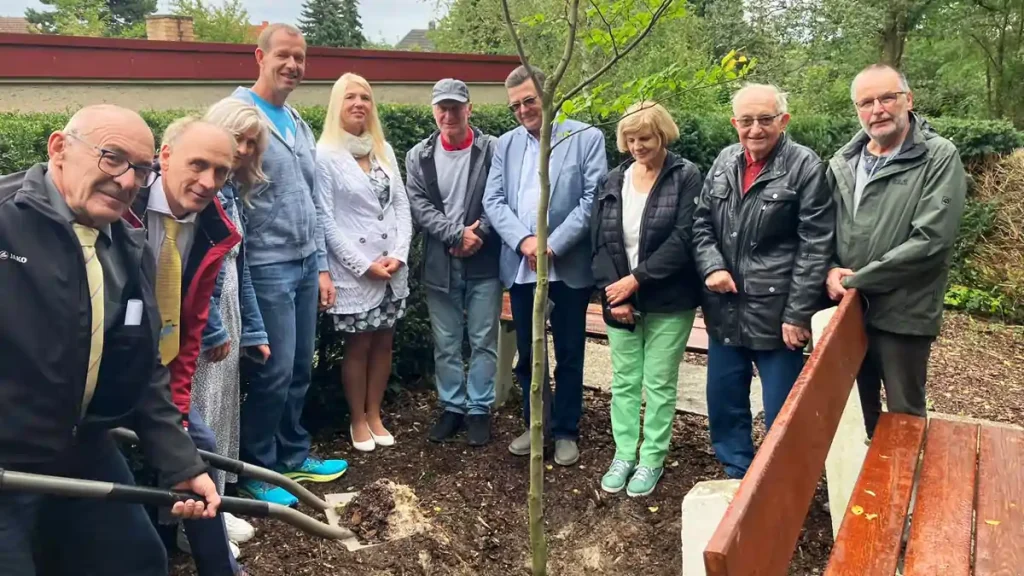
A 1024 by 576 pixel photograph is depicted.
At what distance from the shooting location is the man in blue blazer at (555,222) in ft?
14.3

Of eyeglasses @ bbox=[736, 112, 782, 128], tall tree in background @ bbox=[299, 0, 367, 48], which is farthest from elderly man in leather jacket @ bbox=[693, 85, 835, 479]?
tall tree in background @ bbox=[299, 0, 367, 48]

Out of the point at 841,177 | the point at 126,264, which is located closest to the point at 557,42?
the point at 841,177

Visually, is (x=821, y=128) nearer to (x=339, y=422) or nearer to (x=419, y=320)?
(x=419, y=320)

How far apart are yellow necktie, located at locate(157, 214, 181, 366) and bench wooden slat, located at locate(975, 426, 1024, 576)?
105 inches

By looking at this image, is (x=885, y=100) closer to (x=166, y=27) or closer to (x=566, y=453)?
(x=566, y=453)

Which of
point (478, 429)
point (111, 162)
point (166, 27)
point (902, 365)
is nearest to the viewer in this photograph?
point (111, 162)

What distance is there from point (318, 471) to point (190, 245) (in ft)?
6.04

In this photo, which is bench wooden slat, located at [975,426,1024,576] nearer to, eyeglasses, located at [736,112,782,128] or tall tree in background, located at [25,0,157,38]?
eyeglasses, located at [736,112,782,128]

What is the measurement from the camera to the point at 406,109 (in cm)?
562

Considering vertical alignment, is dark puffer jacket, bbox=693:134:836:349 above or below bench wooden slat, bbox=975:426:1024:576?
above

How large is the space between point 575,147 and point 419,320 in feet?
5.50

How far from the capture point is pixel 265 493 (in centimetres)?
399

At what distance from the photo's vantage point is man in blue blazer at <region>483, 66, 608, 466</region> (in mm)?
4359

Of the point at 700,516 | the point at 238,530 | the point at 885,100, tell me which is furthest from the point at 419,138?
the point at 700,516
